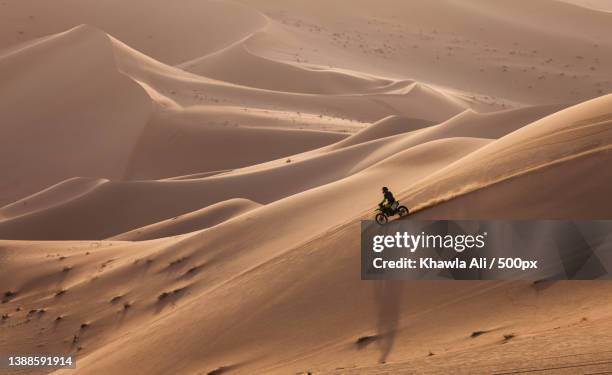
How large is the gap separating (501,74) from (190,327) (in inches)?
1095

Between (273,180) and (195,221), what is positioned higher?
(273,180)

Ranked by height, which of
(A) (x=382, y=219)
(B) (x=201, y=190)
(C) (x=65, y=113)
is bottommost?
(A) (x=382, y=219)

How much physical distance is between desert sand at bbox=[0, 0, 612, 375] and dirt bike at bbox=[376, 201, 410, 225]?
122 millimetres

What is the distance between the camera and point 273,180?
1603 cm

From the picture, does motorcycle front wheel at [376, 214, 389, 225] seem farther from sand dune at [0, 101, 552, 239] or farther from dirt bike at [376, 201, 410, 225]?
sand dune at [0, 101, 552, 239]

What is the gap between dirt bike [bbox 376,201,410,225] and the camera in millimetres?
7715

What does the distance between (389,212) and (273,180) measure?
8.40 meters

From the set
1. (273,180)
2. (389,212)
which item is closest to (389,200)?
(389,212)

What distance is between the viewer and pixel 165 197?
16.2m

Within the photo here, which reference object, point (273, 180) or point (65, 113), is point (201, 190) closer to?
point (273, 180)

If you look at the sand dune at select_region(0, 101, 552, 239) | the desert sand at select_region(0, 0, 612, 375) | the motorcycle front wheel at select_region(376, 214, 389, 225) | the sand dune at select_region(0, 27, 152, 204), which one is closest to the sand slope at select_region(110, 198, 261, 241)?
the desert sand at select_region(0, 0, 612, 375)

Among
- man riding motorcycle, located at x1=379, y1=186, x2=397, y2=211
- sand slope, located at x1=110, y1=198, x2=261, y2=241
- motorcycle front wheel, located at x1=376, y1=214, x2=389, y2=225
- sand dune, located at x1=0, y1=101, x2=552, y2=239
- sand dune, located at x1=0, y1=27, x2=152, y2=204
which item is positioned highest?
sand dune, located at x1=0, y1=27, x2=152, y2=204

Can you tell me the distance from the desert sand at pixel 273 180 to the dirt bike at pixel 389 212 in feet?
0.40

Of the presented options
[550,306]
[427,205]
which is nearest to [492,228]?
[427,205]
